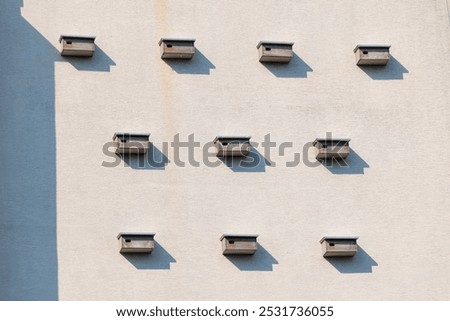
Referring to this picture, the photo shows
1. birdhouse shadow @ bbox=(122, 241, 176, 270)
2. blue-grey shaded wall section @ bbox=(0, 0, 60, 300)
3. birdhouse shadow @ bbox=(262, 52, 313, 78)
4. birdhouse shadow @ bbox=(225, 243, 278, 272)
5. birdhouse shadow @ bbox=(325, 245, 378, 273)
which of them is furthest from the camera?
birdhouse shadow @ bbox=(262, 52, 313, 78)

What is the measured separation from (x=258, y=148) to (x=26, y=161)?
4.59 m

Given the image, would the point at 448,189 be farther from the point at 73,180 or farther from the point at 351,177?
the point at 73,180

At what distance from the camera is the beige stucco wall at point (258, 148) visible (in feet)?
107

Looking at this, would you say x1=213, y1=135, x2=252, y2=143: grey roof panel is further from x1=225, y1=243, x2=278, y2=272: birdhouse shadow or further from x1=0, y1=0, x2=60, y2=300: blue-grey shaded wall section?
x1=0, y1=0, x2=60, y2=300: blue-grey shaded wall section

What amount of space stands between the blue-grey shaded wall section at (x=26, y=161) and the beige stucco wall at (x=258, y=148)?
14cm

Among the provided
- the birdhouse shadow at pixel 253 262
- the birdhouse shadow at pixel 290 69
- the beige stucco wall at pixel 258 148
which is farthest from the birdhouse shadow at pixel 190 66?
the birdhouse shadow at pixel 253 262

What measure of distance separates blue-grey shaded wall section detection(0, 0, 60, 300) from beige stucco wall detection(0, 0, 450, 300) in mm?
142

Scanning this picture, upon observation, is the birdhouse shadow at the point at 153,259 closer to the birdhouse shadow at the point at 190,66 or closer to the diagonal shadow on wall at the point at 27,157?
the diagonal shadow on wall at the point at 27,157

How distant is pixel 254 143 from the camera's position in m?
33.7

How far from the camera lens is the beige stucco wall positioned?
107ft

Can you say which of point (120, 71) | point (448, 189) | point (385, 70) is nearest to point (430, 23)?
point (385, 70)

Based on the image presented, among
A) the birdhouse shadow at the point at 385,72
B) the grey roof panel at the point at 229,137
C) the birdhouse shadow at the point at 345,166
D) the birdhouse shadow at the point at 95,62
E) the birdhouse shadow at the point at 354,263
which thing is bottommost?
the birdhouse shadow at the point at 354,263

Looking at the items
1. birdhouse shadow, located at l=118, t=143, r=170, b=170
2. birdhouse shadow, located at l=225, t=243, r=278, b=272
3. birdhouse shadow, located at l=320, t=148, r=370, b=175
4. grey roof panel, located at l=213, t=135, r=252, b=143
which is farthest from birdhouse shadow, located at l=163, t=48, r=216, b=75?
birdhouse shadow, located at l=225, t=243, r=278, b=272
